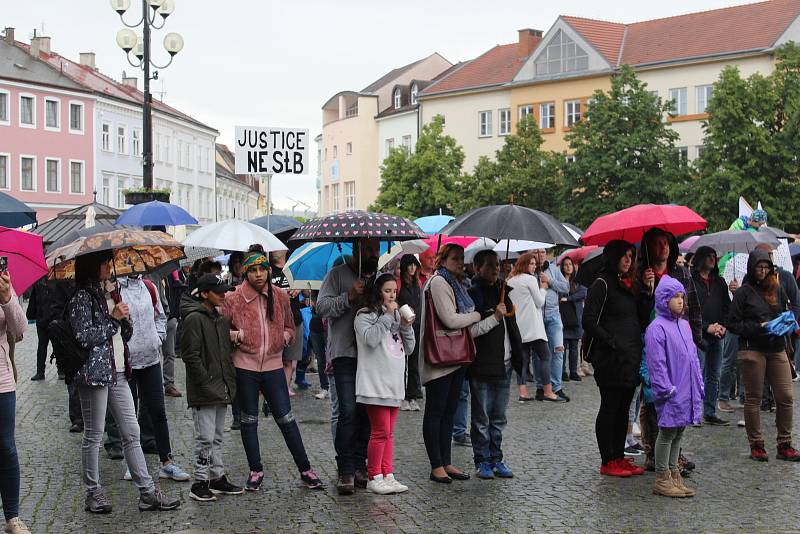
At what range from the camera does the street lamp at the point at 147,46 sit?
2130cm

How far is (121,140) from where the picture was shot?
3110 inches

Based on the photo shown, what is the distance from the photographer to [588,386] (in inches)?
653

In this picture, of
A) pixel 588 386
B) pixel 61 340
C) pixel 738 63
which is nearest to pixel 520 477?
pixel 61 340

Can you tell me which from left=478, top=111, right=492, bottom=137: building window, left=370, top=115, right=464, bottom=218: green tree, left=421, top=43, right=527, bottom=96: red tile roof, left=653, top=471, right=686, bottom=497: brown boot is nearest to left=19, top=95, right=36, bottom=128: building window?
left=370, top=115, right=464, bottom=218: green tree

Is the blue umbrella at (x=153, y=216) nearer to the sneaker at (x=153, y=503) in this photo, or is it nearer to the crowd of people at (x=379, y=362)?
the crowd of people at (x=379, y=362)

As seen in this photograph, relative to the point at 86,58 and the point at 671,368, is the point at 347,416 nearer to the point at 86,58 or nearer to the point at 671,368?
the point at 671,368

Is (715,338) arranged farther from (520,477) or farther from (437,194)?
(437,194)

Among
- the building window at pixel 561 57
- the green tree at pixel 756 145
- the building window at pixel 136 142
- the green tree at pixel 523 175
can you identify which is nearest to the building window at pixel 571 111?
the building window at pixel 561 57

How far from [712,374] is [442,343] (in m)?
4.98

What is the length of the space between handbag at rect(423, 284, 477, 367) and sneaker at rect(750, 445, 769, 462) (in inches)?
115

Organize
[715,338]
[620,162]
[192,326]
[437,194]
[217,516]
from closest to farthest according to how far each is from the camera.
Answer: [217,516]
[192,326]
[715,338]
[620,162]
[437,194]

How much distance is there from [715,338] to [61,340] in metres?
7.42

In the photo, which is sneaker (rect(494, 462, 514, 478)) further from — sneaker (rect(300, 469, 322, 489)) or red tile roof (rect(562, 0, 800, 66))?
red tile roof (rect(562, 0, 800, 66))

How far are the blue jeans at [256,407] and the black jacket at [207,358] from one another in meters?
0.13
